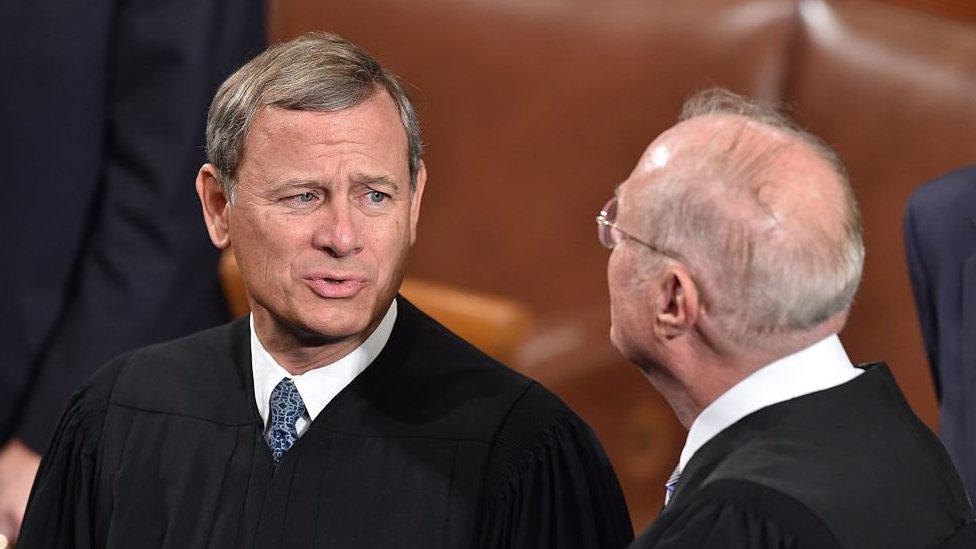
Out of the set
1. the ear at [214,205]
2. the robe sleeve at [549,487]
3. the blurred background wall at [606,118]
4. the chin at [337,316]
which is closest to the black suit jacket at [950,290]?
the blurred background wall at [606,118]

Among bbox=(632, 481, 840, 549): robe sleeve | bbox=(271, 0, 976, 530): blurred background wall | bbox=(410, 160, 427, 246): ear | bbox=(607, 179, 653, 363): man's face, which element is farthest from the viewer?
bbox=(271, 0, 976, 530): blurred background wall

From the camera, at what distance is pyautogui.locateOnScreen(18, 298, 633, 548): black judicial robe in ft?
5.71

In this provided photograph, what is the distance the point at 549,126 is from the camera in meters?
3.10

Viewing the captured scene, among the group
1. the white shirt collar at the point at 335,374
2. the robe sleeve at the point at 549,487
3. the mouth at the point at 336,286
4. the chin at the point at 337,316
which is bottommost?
the robe sleeve at the point at 549,487

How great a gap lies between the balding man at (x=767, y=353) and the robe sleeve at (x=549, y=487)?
4.7 inches

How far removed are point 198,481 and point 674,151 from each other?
2.32 feet

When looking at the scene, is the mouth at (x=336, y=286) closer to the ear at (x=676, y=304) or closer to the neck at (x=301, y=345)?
the neck at (x=301, y=345)

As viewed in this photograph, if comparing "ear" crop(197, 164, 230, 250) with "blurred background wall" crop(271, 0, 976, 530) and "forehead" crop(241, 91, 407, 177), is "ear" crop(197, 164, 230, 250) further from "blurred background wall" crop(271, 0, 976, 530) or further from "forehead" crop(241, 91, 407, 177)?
"blurred background wall" crop(271, 0, 976, 530)

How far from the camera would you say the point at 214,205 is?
187 centimetres

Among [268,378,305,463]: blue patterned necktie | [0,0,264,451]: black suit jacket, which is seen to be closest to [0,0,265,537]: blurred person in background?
[0,0,264,451]: black suit jacket

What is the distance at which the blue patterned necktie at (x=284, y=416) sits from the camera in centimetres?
182

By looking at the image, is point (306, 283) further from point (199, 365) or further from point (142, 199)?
point (142, 199)

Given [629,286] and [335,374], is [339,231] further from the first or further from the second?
[629,286]

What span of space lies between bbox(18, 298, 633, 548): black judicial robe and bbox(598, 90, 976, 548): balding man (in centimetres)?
17
